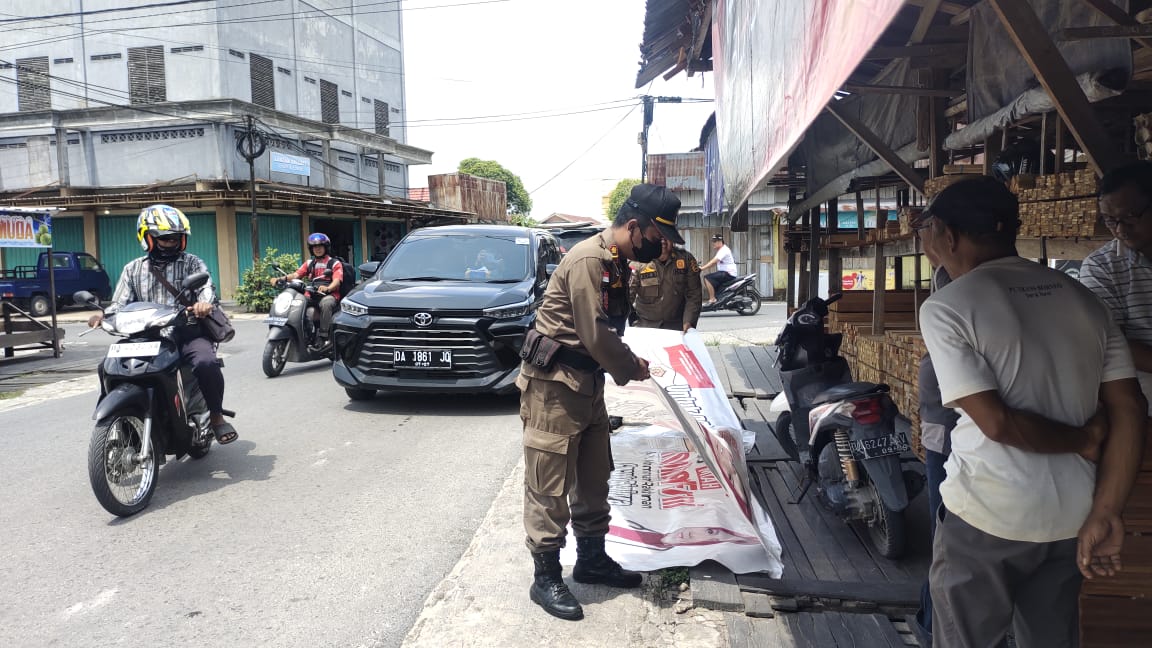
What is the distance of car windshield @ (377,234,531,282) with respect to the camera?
7.85 metres

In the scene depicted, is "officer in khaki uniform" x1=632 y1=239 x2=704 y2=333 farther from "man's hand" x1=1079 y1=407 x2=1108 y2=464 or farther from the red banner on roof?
"man's hand" x1=1079 y1=407 x2=1108 y2=464

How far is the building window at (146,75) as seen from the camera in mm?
25547

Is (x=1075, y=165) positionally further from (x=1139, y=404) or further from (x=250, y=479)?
(x=250, y=479)

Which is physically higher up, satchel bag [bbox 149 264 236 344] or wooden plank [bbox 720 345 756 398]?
satchel bag [bbox 149 264 236 344]

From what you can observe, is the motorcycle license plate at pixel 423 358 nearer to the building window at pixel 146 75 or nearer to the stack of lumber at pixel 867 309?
the stack of lumber at pixel 867 309

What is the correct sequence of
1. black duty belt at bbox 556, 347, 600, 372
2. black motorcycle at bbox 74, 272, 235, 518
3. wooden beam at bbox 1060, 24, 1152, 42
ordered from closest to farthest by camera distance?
wooden beam at bbox 1060, 24, 1152, 42, black duty belt at bbox 556, 347, 600, 372, black motorcycle at bbox 74, 272, 235, 518

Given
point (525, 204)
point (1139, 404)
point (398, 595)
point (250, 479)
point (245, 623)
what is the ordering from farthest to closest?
point (525, 204)
point (250, 479)
point (398, 595)
point (245, 623)
point (1139, 404)

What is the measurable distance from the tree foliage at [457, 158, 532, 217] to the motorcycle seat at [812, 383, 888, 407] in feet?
177

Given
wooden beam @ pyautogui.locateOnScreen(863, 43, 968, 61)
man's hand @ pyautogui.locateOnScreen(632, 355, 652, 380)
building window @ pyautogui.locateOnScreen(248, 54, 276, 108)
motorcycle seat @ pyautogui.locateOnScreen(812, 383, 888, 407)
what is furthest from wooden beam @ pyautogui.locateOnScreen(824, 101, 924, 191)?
building window @ pyautogui.locateOnScreen(248, 54, 276, 108)

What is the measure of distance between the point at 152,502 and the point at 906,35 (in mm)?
5296

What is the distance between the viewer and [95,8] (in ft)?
85.7

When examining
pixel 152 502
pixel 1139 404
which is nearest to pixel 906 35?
pixel 1139 404

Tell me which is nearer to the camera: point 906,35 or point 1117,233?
point 1117,233

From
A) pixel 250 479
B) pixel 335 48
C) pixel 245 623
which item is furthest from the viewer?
pixel 335 48
